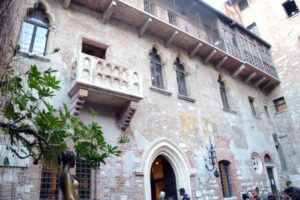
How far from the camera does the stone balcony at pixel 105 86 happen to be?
7275 millimetres

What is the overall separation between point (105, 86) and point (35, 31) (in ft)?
10.1

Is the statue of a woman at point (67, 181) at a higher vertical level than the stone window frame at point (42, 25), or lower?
lower

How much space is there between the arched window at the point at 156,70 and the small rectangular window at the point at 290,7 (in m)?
13.3

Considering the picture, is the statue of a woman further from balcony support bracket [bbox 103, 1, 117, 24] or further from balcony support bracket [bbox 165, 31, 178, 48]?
balcony support bracket [bbox 165, 31, 178, 48]

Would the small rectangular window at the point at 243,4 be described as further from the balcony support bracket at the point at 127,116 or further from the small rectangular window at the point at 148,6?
the balcony support bracket at the point at 127,116

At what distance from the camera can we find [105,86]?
7621 mm

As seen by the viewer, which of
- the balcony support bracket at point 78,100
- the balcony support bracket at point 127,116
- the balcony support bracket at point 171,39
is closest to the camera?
the balcony support bracket at point 78,100

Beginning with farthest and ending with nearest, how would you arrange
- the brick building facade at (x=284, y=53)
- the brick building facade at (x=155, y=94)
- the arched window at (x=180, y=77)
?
the brick building facade at (x=284, y=53) < the arched window at (x=180, y=77) < the brick building facade at (x=155, y=94)

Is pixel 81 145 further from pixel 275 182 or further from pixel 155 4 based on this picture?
pixel 275 182

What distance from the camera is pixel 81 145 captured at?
400cm

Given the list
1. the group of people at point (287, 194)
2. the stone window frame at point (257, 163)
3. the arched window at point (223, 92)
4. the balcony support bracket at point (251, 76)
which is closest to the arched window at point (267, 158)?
the stone window frame at point (257, 163)

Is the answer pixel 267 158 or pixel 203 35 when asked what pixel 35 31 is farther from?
pixel 267 158

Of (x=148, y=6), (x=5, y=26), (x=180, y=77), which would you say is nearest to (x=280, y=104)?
(x=180, y=77)

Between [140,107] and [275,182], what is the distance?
9750mm
